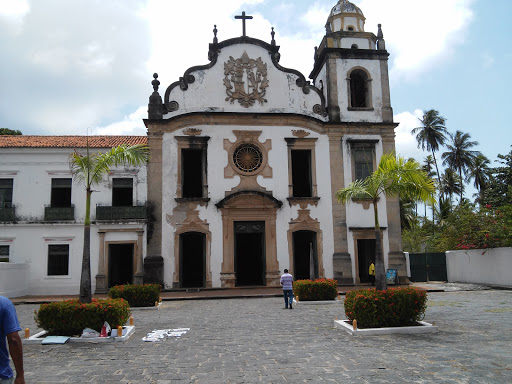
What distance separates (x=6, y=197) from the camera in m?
20.5

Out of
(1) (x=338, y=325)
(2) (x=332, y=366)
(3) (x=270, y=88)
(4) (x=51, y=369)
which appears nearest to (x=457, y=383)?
(2) (x=332, y=366)

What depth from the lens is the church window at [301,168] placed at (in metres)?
21.4

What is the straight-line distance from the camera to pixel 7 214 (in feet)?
65.8

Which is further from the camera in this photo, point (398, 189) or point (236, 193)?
point (236, 193)

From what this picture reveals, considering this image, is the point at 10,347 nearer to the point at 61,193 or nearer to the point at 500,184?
the point at 61,193

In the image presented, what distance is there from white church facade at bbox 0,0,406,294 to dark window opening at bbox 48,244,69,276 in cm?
35

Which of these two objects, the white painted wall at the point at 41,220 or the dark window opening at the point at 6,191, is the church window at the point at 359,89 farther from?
the dark window opening at the point at 6,191

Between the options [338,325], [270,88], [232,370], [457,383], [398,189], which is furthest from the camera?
[270,88]

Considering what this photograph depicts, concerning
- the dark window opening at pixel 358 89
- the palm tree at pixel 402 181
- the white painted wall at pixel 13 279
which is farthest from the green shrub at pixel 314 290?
the white painted wall at pixel 13 279

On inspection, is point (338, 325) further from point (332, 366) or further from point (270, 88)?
point (270, 88)

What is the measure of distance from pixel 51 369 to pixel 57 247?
14.6 m

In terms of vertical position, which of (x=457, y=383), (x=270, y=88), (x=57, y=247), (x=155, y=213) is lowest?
(x=457, y=383)

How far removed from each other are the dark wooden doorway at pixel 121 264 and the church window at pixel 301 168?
830cm

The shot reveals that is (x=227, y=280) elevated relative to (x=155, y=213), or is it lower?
lower
